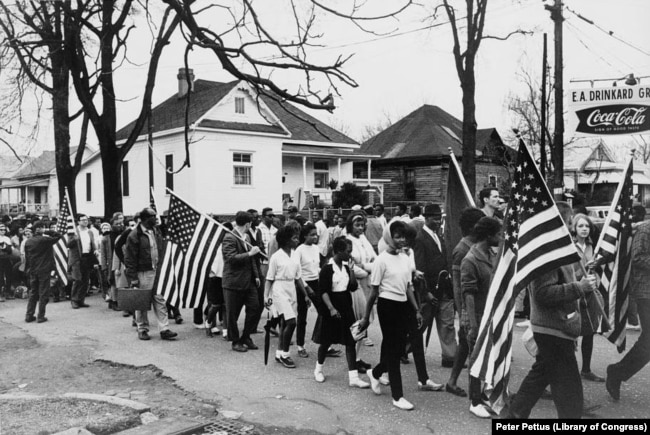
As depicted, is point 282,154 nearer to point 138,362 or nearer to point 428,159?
point 428,159

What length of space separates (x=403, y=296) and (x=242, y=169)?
24.6m

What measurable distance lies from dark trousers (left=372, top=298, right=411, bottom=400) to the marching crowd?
0.04 feet

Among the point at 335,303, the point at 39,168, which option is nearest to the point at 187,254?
the point at 335,303

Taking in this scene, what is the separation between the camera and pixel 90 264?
1428cm

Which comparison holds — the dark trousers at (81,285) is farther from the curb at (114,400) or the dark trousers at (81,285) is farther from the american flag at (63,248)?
the curb at (114,400)

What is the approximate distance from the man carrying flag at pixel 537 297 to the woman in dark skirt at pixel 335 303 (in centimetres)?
230

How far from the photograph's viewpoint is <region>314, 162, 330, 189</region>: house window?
36.0 metres

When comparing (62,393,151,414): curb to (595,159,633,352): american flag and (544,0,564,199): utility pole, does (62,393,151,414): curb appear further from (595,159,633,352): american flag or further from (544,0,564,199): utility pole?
(544,0,564,199): utility pole

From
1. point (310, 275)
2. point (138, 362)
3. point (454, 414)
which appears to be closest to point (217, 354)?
point (138, 362)

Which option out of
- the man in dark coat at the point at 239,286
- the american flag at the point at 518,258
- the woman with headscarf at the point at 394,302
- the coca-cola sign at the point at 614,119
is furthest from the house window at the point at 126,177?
the american flag at the point at 518,258

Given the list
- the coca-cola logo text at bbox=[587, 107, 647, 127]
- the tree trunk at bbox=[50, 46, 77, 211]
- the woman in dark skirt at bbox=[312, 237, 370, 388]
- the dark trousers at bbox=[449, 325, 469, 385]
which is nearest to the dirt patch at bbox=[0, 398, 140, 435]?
the woman in dark skirt at bbox=[312, 237, 370, 388]

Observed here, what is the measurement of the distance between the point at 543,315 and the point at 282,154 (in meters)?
28.1

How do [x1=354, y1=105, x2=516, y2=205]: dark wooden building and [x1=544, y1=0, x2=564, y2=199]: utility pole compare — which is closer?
[x1=544, y1=0, x2=564, y2=199]: utility pole

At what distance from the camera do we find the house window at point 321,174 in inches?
1416
